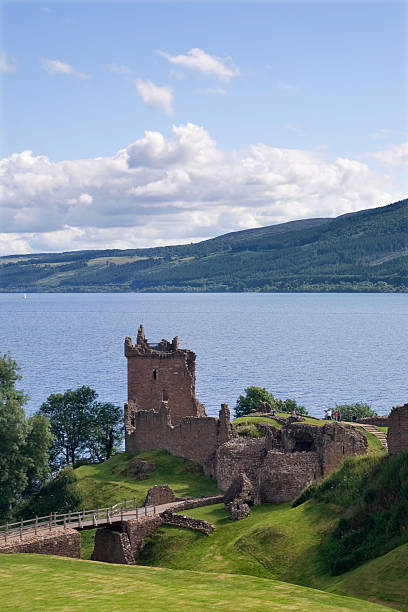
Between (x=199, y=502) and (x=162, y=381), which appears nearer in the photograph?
(x=199, y=502)

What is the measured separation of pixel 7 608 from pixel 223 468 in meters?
26.0

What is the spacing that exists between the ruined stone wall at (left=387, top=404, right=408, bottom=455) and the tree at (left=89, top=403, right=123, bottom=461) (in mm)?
48744

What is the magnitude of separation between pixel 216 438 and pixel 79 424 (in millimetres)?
30012

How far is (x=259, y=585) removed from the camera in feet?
103

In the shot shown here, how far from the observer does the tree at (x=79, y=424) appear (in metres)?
82.8

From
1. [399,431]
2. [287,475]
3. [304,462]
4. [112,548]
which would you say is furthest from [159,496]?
[399,431]

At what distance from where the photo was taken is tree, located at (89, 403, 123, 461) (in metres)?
83.5

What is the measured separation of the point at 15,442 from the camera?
57438 millimetres

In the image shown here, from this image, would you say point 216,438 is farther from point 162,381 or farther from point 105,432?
point 105,432

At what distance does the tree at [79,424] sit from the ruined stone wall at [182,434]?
17133 millimetres

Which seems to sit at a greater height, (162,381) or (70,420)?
(162,381)

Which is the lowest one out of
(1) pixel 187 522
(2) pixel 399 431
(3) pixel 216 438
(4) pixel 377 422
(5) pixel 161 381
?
(1) pixel 187 522

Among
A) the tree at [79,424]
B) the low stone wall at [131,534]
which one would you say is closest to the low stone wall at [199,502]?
the low stone wall at [131,534]

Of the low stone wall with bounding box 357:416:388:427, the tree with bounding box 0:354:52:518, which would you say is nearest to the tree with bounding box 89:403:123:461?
the tree with bounding box 0:354:52:518
